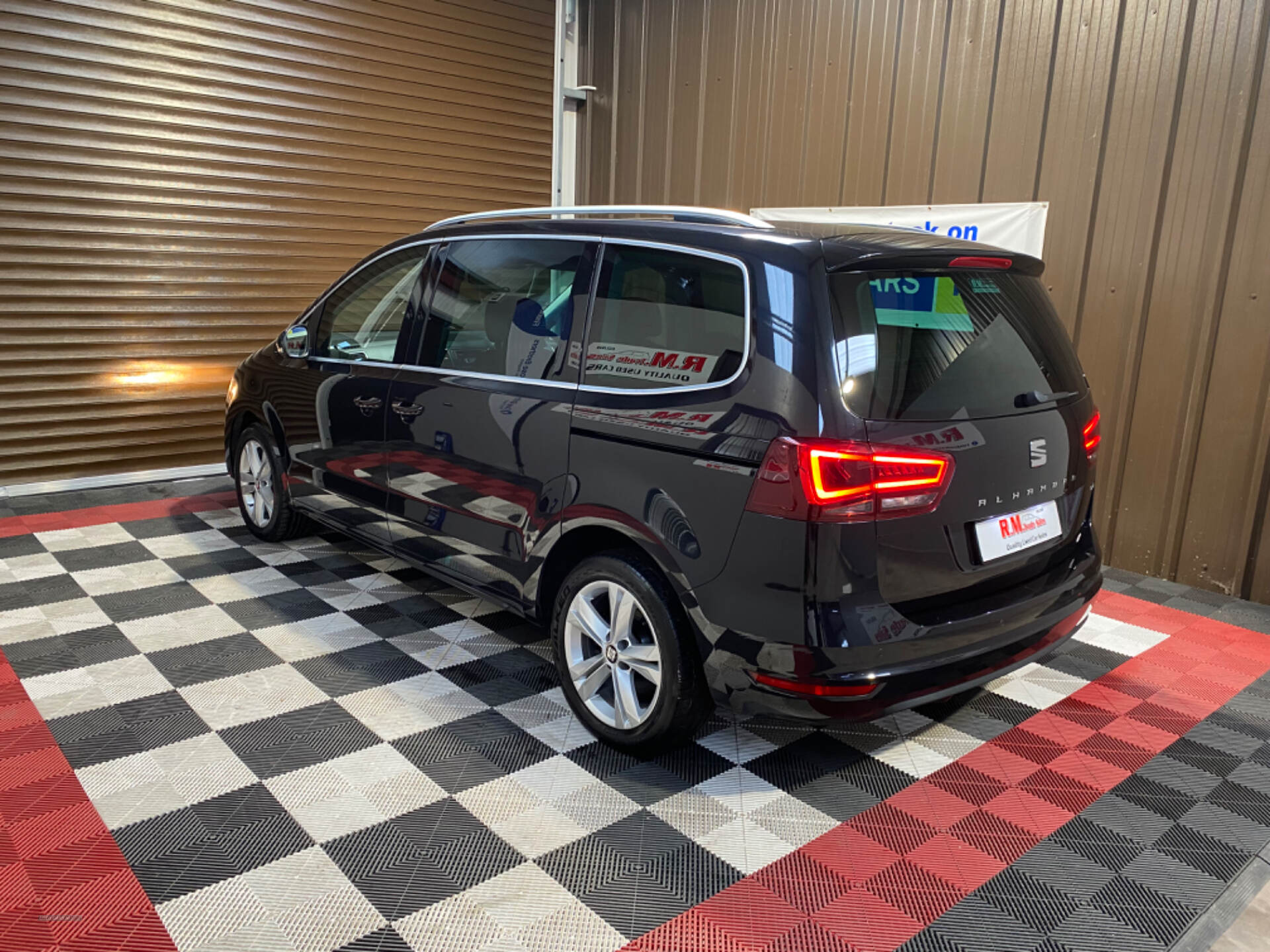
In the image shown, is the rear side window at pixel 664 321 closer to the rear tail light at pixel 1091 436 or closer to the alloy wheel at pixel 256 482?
the rear tail light at pixel 1091 436

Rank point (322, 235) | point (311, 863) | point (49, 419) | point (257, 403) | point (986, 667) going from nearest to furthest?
point (311, 863), point (986, 667), point (257, 403), point (49, 419), point (322, 235)

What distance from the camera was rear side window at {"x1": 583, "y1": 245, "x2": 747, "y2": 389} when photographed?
2396 millimetres

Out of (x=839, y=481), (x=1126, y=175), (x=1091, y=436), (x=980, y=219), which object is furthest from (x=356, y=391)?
(x=1126, y=175)

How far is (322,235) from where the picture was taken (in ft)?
20.9

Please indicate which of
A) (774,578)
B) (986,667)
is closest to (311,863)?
(774,578)

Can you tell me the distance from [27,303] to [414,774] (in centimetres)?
442

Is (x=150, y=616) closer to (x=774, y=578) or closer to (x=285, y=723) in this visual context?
(x=285, y=723)

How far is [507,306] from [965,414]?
1.52 meters

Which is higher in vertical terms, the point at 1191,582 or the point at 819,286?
the point at 819,286

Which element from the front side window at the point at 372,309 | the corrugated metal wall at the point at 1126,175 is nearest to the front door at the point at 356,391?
the front side window at the point at 372,309

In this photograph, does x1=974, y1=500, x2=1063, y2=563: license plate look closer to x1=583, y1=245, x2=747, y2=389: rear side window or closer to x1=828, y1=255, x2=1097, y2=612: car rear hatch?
x1=828, y1=255, x2=1097, y2=612: car rear hatch

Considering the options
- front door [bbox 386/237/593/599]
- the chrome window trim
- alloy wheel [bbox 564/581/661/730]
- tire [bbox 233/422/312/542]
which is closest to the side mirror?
the chrome window trim

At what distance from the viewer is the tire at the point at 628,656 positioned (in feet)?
8.19

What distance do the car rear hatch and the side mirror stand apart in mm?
2646
